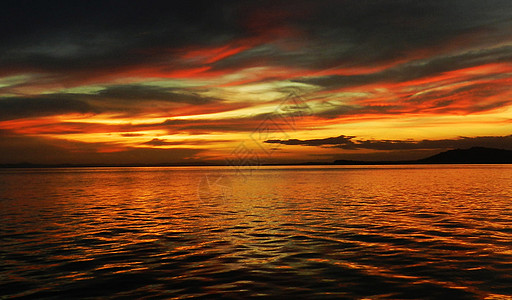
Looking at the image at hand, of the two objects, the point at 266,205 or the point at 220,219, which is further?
the point at 266,205

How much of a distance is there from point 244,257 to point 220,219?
46.4 feet

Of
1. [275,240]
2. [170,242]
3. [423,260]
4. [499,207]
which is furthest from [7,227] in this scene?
[499,207]

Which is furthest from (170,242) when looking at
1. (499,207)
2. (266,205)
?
(499,207)

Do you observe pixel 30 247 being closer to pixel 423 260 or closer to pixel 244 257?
pixel 244 257

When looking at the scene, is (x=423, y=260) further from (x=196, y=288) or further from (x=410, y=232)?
(x=196, y=288)

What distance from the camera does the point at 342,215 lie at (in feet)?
114

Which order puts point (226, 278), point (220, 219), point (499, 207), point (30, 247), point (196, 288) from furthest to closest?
point (499, 207)
point (220, 219)
point (30, 247)
point (226, 278)
point (196, 288)

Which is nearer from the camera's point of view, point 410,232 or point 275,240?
point 275,240

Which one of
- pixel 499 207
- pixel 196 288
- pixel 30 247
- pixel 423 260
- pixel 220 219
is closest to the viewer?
pixel 196 288

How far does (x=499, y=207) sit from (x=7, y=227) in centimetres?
4298

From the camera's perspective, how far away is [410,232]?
26.1 m

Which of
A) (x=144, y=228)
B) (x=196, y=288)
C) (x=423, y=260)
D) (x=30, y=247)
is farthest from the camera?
(x=144, y=228)

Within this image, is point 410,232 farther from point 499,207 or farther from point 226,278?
point 499,207

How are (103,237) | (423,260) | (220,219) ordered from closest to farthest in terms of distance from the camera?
(423,260) → (103,237) → (220,219)
